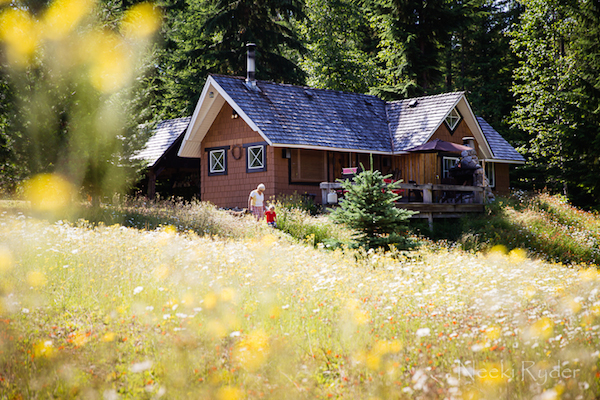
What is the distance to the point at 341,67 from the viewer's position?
116 feet

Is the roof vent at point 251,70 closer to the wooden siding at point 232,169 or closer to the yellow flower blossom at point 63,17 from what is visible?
the wooden siding at point 232,169

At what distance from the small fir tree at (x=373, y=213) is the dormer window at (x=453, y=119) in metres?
12.7

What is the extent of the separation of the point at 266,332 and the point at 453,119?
70.0 ft

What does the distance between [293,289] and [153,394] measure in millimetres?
3171

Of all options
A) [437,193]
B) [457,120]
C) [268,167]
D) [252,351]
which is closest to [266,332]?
[252,351]

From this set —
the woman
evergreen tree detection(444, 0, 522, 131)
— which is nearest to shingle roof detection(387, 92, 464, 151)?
the woman

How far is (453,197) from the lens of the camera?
71.8 ft

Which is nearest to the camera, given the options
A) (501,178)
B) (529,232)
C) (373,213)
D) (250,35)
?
(373,213)

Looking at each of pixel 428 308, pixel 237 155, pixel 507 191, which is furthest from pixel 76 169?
pixel 507 191

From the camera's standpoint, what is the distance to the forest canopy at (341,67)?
15.3 metres

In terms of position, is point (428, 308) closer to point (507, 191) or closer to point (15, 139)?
point (15, 139)

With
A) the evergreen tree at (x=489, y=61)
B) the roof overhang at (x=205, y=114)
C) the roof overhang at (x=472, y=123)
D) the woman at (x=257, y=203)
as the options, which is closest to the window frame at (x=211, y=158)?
the roof overhang at (x=205, y=114)

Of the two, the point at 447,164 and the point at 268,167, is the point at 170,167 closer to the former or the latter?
the point at 268,167

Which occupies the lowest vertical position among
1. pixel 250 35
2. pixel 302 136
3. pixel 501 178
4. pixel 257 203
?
pixel 257 203
